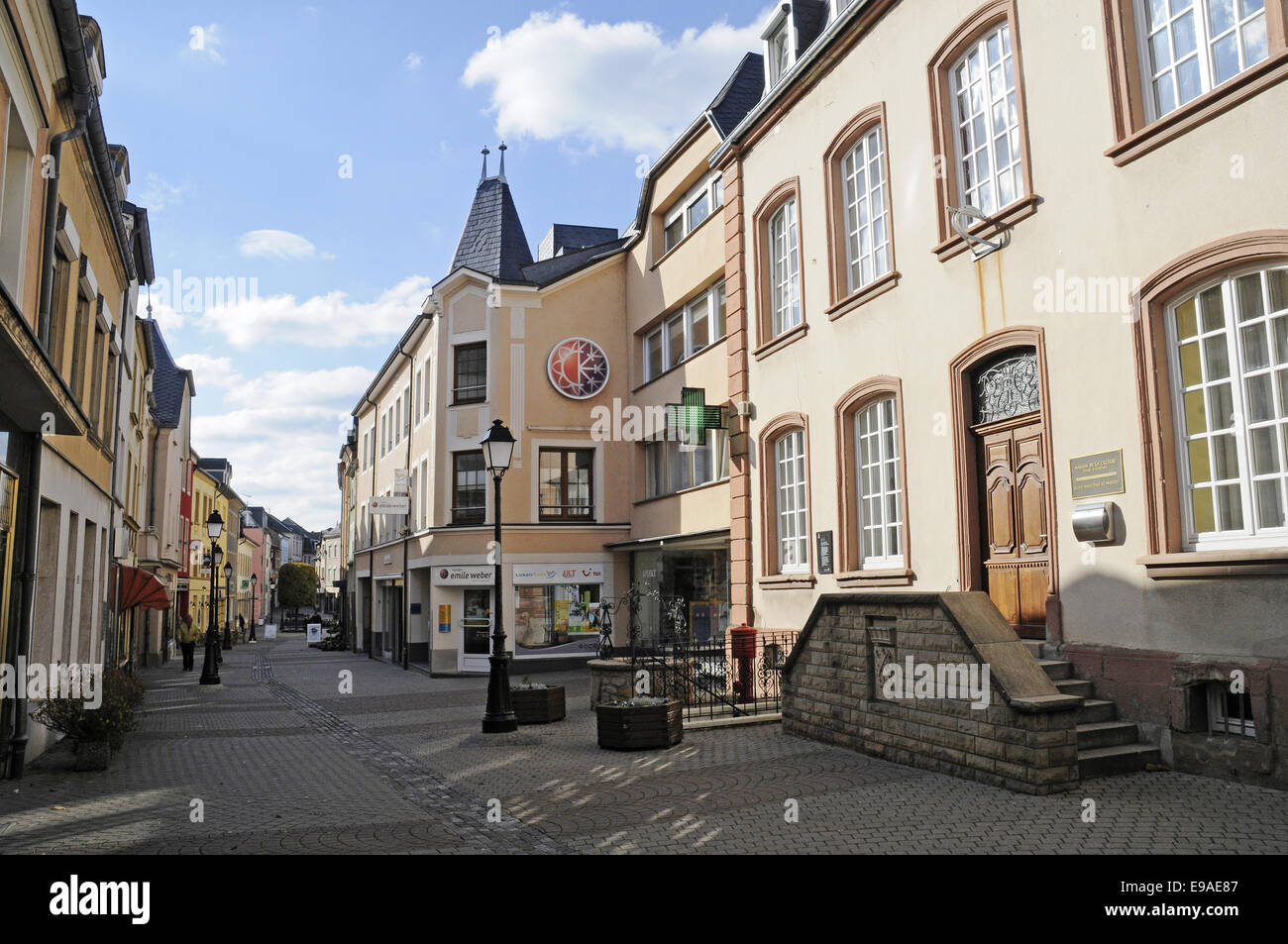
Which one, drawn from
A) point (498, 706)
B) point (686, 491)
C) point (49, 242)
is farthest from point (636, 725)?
point (686, 491)

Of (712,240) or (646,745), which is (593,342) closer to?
(712,240)

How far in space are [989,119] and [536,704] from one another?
9.30 metres

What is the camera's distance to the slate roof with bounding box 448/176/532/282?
25844mm

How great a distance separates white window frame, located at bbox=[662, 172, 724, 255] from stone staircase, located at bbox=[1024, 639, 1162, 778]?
1218cm

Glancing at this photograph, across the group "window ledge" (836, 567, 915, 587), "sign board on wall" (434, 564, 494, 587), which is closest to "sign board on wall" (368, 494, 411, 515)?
"sign board on wall" (434, 564, 494, 587)

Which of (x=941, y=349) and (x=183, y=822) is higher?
(x=941, y=349)

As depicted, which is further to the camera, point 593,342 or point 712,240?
point 593,342

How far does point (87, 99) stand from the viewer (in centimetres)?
1098

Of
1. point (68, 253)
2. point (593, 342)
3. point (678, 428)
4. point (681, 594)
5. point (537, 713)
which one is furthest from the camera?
point (593, 342)

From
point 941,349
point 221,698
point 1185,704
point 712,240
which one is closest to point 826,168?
point 941,349

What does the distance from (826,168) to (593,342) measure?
38.8 feet

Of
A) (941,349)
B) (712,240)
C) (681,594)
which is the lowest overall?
(681,594)

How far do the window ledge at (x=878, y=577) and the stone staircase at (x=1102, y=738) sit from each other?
300 cm

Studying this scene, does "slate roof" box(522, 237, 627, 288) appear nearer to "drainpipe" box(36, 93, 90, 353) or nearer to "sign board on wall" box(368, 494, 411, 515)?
"sign board on wall" box(368, 494, 411, 515)
